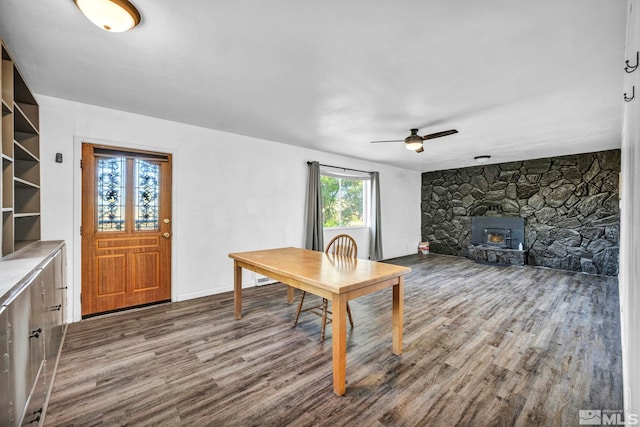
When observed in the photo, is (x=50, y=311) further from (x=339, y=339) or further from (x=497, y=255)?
(x=497, y=255)

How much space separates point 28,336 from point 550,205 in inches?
315

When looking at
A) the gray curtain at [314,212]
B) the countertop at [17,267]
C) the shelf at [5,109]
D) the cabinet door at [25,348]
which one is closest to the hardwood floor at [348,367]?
the cabinet door at [25,348]

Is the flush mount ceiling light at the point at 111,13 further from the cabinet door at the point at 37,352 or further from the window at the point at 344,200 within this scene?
the window at the point at 344,200

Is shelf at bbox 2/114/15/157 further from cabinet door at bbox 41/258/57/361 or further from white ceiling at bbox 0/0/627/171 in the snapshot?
cabinet door at bbox 41/258/57/361

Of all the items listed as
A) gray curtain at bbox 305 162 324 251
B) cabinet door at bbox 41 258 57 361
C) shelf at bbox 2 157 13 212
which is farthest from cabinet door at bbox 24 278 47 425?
gray curtain at bbox 305 162 324 251

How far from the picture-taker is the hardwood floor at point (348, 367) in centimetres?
175

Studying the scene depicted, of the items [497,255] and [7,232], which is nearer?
[7,232]

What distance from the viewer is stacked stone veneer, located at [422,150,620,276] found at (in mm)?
5402

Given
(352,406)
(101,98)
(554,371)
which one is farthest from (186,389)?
(101,98)

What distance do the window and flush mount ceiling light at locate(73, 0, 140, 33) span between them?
4.09 m

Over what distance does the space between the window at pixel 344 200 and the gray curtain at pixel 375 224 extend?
19cm

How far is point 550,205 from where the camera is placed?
6051 millimetres

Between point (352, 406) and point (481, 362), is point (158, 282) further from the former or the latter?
point (481, 362)

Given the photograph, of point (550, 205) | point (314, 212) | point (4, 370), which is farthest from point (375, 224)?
point (4, 370)
